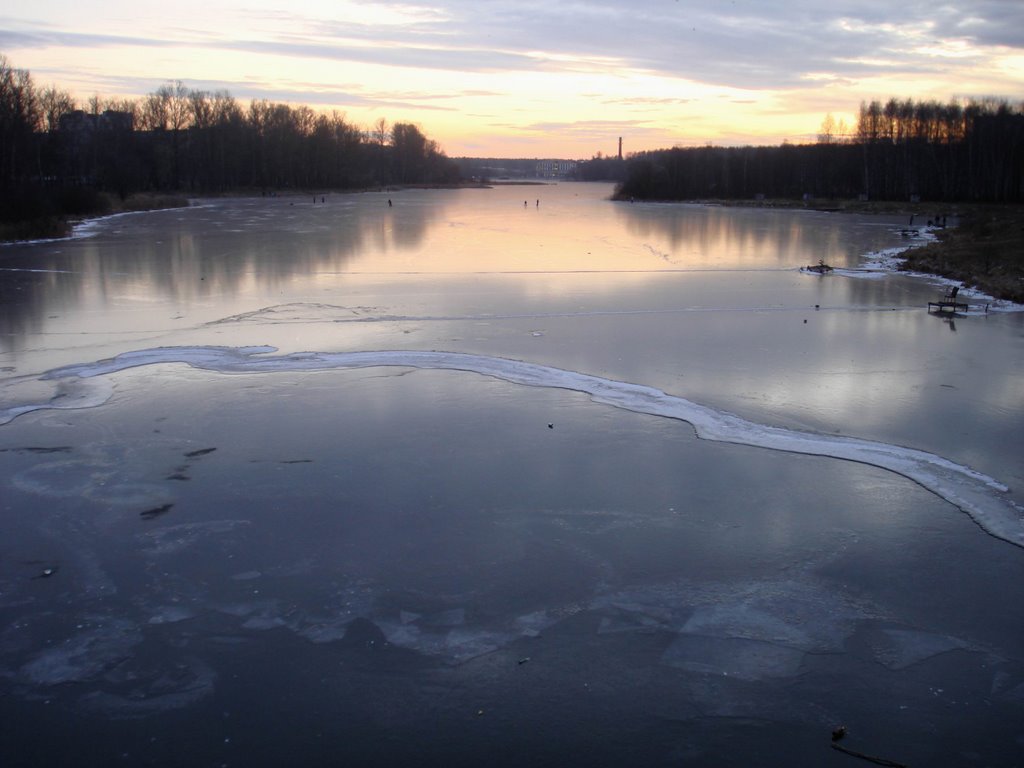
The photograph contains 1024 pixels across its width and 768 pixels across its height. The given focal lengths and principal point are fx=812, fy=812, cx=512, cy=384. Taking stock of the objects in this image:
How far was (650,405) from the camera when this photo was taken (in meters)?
8.57

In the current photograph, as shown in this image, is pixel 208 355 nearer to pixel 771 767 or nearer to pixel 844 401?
pixel 844 401

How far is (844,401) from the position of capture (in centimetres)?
880

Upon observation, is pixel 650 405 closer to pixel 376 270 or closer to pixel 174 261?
pixel 376 270

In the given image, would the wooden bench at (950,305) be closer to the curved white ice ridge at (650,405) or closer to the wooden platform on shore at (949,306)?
the wooden platform on shore at (949,306)

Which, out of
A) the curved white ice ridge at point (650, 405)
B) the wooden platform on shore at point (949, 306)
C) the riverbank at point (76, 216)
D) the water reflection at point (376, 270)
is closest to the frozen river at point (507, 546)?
the curved white ice ridge at point (650, 405)

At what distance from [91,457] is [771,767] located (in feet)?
19.7

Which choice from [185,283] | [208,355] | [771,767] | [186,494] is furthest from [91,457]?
[185,283]

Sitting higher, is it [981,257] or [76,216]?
[76,216]

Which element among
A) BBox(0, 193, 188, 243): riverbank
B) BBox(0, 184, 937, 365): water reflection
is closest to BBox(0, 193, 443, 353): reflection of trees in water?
BBox(0, 184, 937, 365): water reflection

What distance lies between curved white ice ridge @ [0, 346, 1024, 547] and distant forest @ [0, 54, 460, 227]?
2497 cm

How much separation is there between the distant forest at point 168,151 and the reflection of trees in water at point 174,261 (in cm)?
619

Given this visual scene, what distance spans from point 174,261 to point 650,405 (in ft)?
55.4

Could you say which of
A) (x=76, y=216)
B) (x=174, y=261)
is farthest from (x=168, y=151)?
(x=174, y=261)

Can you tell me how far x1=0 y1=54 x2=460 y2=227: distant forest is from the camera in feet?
127
